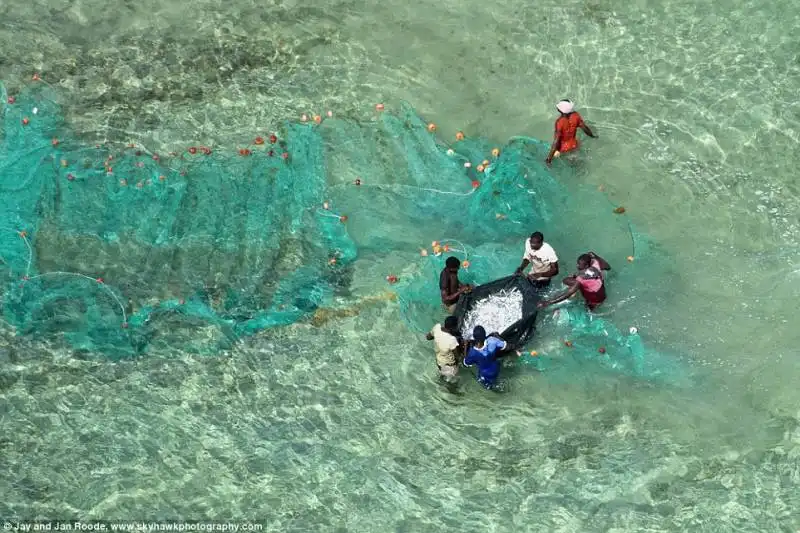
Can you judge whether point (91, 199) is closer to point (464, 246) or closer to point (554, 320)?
point (464, 246)

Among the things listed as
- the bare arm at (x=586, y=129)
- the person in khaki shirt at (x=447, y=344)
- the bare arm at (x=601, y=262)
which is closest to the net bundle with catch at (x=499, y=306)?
the person in khaki shirt at (x=447, y=344)

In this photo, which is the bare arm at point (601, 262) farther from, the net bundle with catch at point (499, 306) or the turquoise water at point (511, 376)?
the net bundle with catch at point (499, 306)

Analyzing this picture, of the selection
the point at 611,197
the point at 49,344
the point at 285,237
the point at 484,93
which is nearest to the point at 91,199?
the point at 49,344

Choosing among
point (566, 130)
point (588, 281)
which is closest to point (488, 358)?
point (588, 281)

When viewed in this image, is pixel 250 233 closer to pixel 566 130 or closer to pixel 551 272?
pixel 551 272

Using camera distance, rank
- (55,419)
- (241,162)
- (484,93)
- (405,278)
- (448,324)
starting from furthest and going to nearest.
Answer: (484,93) < (241,162) < (405,278) < (55,419) < (448,324)

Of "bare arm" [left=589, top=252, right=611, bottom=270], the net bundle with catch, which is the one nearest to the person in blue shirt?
the net bundle with catch
